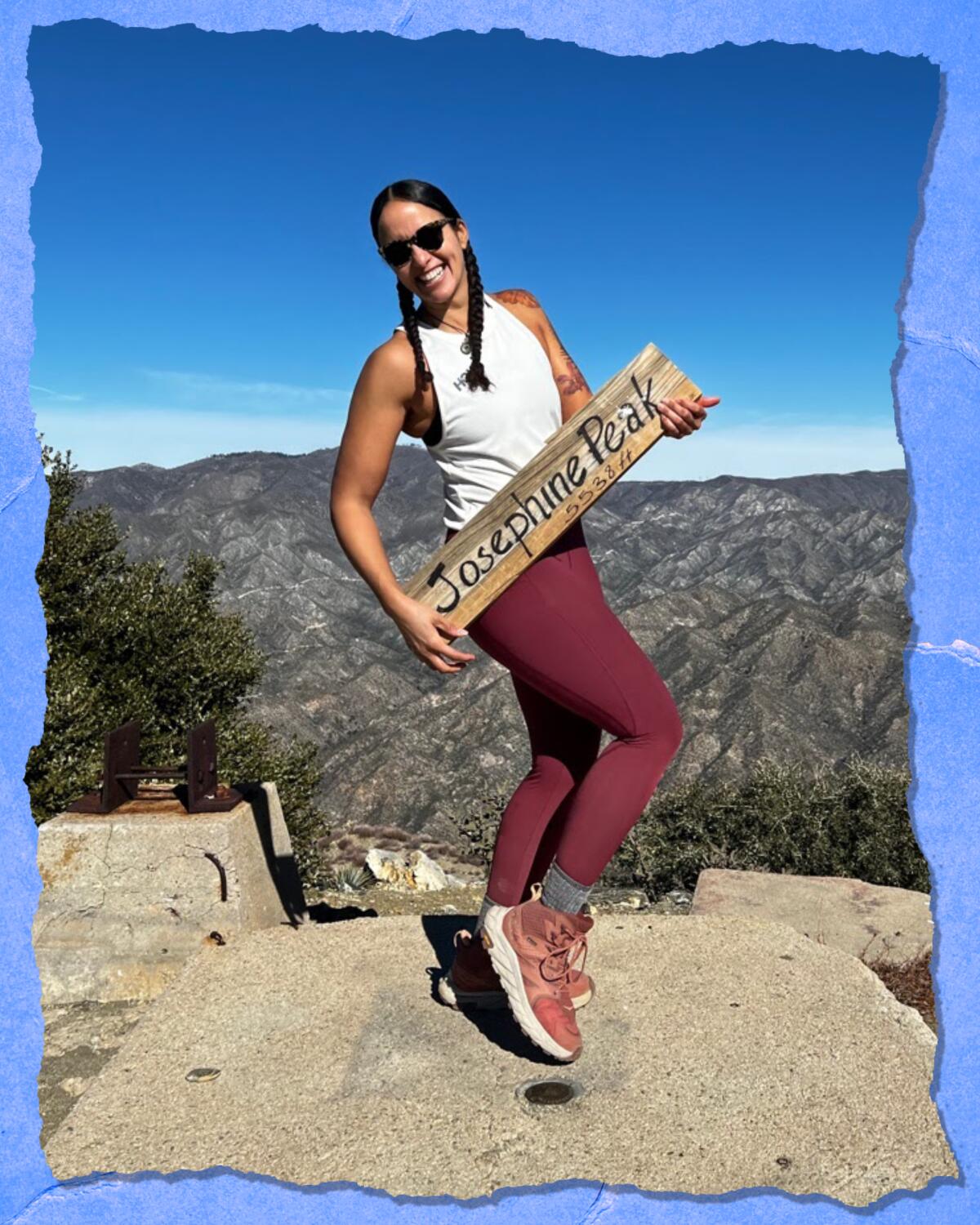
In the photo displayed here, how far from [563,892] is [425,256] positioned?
2.02m

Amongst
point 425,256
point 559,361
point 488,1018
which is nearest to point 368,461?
point 425,256

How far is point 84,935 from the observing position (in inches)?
193

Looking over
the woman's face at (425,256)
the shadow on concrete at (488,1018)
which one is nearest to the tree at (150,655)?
the shadow on concrete at (488,1018)

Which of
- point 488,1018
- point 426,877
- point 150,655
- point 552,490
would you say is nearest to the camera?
point 552,490

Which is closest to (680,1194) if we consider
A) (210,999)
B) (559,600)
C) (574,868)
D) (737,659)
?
(574,868)

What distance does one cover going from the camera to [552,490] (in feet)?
9.40

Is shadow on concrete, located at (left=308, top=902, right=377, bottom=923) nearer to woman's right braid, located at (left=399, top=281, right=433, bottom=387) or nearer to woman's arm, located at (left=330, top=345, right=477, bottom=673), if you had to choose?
woman's arm, located at (left=330, top=345, right=477, bottom=673)

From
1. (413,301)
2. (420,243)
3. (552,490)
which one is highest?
(420,243)

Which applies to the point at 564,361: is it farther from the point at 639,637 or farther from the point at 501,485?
the point at 639,637

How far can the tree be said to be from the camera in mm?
15453

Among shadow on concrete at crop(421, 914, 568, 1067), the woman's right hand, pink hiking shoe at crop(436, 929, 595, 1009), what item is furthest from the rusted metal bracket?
the woman's right hand

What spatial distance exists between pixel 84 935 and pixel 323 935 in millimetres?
1120

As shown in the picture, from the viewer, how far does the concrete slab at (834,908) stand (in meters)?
6.09

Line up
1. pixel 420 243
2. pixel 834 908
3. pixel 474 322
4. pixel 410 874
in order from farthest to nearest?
pixel 410 874
pixel 834 908
pixel 474 322
pixel 420 243
